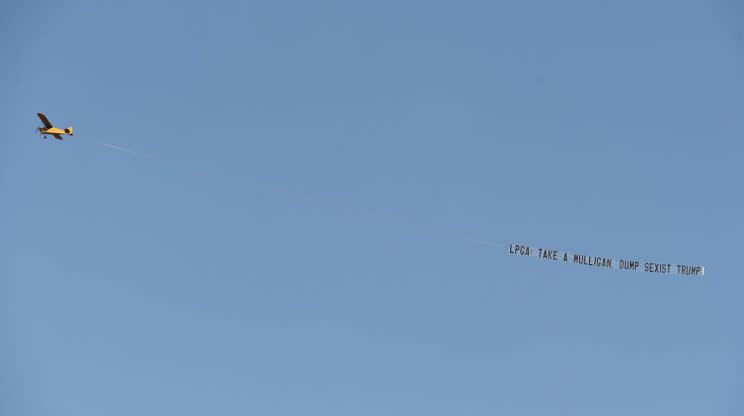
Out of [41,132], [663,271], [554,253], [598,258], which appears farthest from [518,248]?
[41,132]

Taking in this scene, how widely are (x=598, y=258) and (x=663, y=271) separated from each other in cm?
1037

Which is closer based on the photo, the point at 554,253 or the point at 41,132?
the point at 554,253

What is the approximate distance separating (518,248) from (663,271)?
2227 centimetres

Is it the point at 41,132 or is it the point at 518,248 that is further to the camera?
the point at 41,132

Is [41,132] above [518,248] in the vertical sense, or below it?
above

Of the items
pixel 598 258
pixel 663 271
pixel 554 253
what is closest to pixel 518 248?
pixel 554 253

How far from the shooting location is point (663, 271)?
3541 inches

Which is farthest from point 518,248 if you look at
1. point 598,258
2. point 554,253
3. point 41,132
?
point 41,132

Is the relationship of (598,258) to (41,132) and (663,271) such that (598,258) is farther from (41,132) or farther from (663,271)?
(41,132)

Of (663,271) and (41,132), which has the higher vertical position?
(41,132)

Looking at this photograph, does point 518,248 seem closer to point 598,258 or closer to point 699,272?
point 598,258

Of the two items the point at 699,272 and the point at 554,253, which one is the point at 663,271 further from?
the point at 554,253

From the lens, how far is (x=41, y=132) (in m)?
98.4

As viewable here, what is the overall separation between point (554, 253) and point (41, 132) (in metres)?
84.2
